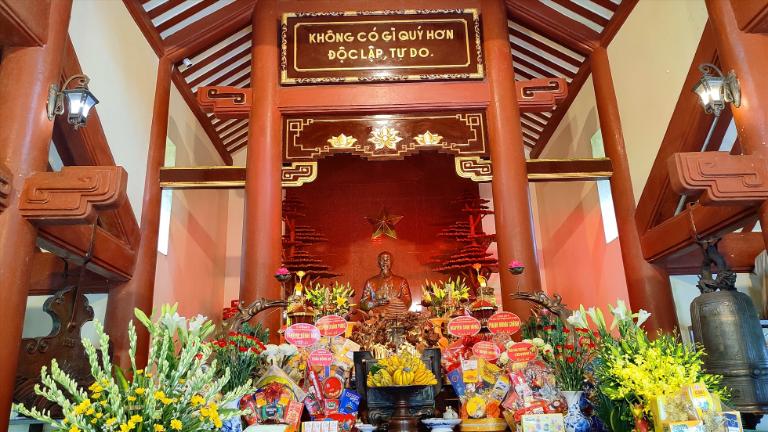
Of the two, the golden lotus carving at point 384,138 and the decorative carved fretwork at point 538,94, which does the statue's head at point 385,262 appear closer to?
the golden lotus carving at point 384,138

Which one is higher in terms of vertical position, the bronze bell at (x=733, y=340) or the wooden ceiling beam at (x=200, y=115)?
the wooden ceiling beam at (x=200, y=115)

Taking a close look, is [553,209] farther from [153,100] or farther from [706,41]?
[153,100]

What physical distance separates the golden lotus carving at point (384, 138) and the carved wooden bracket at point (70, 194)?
3.01 meters

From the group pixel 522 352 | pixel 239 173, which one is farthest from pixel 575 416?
pixel 239 173

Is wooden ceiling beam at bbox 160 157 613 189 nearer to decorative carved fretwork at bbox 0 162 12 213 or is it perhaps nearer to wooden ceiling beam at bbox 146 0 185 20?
wooden ceiling beam at bbox 146 0 185 20

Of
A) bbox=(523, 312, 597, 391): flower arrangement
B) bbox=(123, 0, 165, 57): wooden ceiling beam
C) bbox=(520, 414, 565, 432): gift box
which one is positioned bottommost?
bbox=(520, 414, 565, 432): gift box

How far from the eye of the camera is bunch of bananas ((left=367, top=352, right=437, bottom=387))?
3.14 m

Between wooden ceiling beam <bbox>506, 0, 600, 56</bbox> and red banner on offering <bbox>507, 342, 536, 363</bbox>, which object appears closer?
red banner on offering <bbox>507, 342, 536, 363</bbox>

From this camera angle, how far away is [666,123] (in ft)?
16.9

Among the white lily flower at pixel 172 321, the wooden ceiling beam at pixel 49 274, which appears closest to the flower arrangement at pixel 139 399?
the white lily flower at pixel 172 321

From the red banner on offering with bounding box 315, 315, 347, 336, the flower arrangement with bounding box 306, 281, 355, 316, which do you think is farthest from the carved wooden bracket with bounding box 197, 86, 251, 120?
the red banner on offering with bounding box 315, 315, 347, 336

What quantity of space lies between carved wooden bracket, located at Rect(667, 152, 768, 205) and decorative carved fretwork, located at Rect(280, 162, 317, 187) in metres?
3.58

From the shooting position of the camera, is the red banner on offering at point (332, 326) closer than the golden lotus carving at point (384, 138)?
Yes

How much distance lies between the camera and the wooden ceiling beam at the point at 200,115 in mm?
6953
